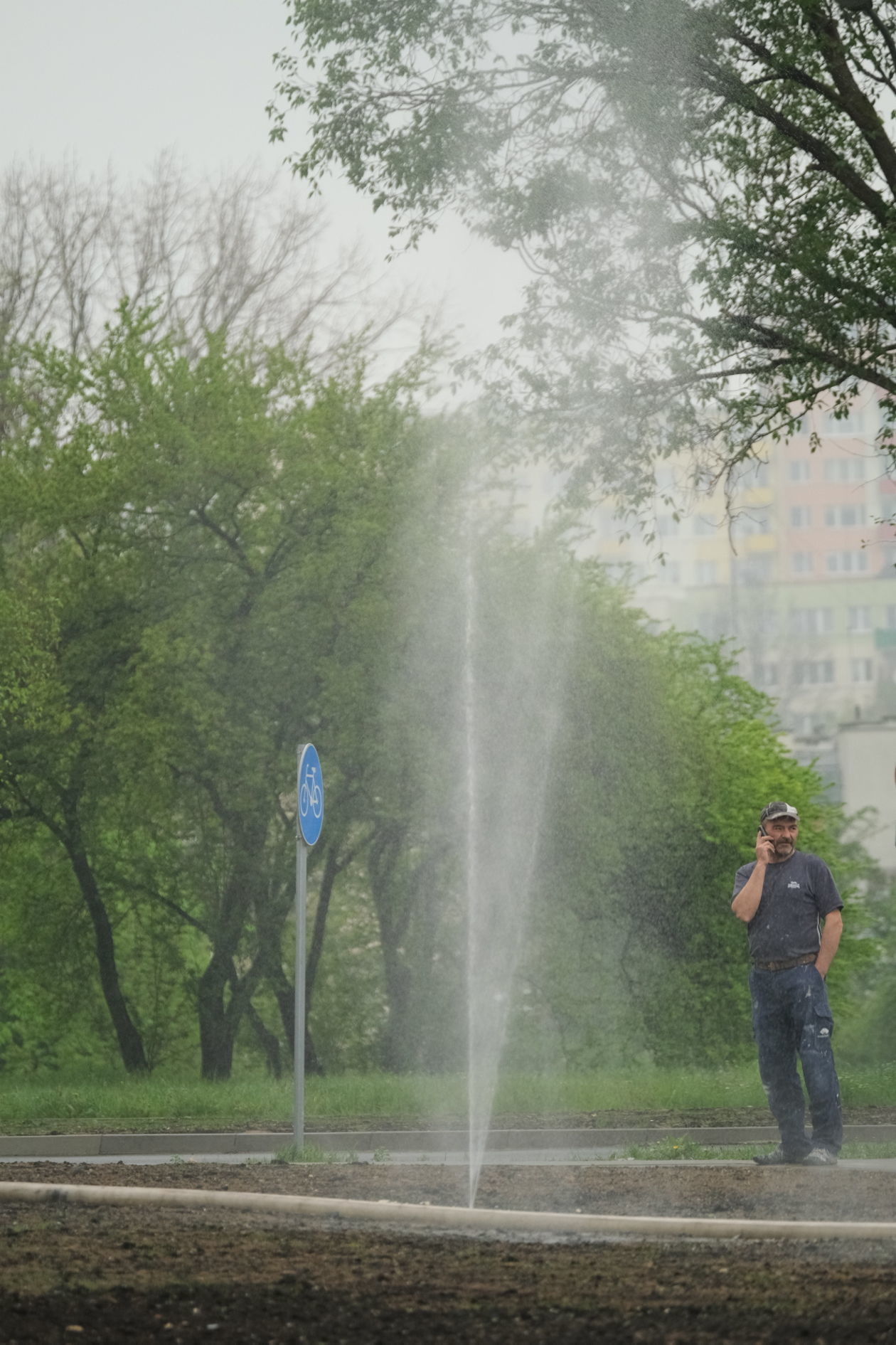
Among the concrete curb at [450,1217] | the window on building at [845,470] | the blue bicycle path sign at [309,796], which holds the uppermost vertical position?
the window on building at [845,470]

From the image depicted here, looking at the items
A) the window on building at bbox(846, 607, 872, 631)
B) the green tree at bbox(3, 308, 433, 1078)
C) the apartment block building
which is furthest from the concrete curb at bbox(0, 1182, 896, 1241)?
the window on building at bbox(846, 607, 872, 631)

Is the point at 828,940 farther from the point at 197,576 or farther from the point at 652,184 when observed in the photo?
the point at 197,576

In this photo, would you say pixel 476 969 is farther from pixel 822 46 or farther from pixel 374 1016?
pixel 822 46

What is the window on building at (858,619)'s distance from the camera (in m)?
72.6

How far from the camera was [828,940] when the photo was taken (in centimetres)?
928

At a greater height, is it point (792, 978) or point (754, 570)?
point (754, 570)

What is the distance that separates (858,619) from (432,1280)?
73.2 m

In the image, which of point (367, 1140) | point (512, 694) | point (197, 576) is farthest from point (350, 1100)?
point (197, 576)

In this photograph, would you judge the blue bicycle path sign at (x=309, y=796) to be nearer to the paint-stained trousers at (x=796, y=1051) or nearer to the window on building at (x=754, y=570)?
the paint-stained trousers at (x=796, y=1051)

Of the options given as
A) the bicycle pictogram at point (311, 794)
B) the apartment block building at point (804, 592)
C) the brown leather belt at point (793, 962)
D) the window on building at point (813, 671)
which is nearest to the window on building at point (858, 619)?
the apartment block building at point (804, 592)

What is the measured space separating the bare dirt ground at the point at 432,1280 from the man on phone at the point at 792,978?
5.54 ft

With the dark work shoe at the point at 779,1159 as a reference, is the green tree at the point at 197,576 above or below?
above

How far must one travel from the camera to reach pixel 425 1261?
18.2 feet

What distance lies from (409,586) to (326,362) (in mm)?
7280
